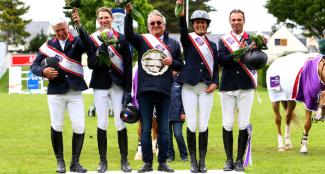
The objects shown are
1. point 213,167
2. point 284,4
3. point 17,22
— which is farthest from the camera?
point 17,22

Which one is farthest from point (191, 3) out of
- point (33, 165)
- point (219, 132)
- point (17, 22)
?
point (33, 165)

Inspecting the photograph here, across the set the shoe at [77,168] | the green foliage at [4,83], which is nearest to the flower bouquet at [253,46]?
the shoe at [77,168]

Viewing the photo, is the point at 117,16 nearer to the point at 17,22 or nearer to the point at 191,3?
the point at 191,3

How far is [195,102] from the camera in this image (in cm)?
981

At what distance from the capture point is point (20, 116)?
23500 millimetres

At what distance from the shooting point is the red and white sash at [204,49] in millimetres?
9844

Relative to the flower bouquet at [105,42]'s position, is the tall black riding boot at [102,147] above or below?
below

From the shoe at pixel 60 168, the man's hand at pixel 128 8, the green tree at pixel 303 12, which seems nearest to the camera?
the man's hand at pixel 128 8

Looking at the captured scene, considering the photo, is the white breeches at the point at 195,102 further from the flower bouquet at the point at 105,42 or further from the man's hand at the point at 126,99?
the flower bouquet at the point at 105,42

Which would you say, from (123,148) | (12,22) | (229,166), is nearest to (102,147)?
(123,148)

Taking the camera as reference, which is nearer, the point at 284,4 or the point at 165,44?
the point at 165,44

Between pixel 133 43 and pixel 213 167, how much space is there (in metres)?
2.81

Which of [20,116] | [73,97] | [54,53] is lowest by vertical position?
[20,116]

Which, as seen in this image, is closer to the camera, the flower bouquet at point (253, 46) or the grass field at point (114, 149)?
the flower bouquet at point (253, 46)
